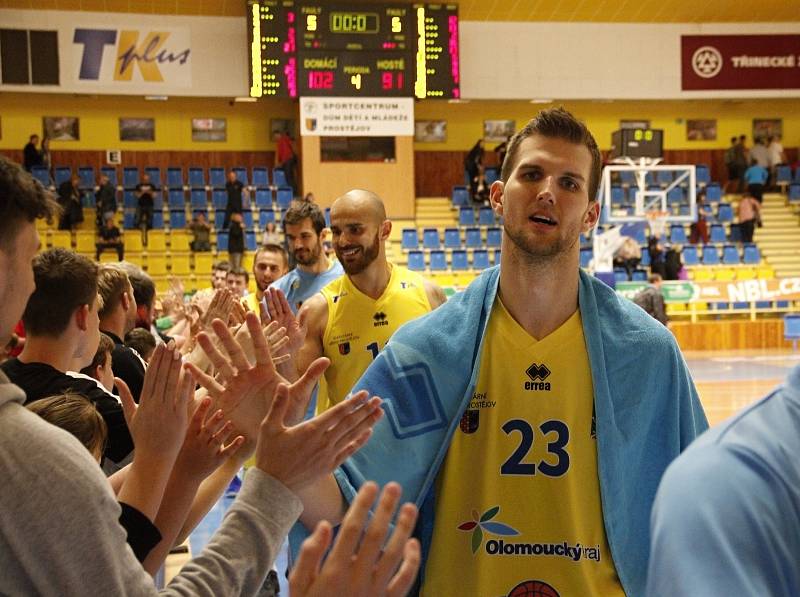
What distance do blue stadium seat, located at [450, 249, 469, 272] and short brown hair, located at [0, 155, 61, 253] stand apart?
20.6 meters

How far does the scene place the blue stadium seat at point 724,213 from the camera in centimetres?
2508

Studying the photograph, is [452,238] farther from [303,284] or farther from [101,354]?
[101,354]

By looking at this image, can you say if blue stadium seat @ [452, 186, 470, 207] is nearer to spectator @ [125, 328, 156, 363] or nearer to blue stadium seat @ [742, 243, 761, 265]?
blue stadium seat @ [742, 243, 761, 265]

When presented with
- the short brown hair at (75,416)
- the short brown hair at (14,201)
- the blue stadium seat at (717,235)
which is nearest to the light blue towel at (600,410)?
the short brown hair at (75,416)

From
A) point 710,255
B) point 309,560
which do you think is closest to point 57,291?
point 309,560

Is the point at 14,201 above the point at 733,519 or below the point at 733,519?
above

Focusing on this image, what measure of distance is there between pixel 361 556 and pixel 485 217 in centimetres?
2342

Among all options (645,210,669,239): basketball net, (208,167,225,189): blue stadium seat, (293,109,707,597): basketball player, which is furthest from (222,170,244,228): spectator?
(293,109,707,597): basketball player

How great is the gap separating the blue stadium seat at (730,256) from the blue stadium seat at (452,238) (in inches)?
251

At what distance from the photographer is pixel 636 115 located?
27281 millimetres

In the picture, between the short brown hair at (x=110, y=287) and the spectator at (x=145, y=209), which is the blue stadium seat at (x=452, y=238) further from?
the short brown hair at (x=110, y=287)

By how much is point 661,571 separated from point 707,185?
85.7ft

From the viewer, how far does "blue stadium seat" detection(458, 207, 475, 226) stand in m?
24.4

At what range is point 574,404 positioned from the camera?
257 cm
